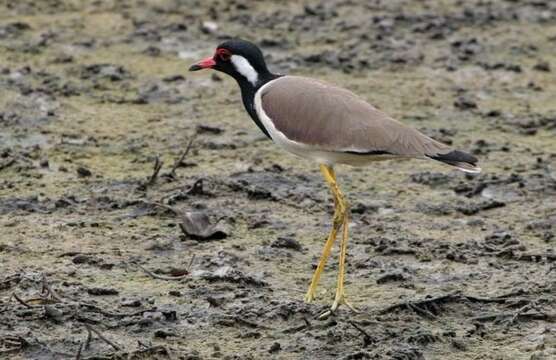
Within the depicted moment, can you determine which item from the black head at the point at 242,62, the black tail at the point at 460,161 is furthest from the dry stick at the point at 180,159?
the black tail at the point at 460,161

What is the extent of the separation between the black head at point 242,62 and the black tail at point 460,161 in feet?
3.52

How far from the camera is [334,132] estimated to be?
6.00 meters

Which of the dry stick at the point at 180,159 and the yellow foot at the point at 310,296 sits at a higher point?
the yellow foot at the point at 310,296

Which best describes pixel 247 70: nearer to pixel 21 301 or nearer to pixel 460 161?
pixel 460 161

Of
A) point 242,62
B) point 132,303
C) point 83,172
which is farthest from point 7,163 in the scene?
point 132,303

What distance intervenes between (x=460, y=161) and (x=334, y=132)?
598mm

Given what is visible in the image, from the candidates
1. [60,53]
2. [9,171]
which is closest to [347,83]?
[60,53]

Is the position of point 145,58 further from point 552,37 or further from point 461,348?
point 461,348

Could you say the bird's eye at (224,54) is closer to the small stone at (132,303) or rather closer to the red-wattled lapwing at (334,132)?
the red-wattled lapwing at (334,132)

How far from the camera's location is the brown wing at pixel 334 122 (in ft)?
19.5

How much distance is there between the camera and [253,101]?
6.39m

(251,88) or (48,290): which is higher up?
(251,88)

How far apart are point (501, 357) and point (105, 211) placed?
2.59 m

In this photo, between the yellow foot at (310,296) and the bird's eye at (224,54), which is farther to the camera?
the bird's eye at (224,54)
